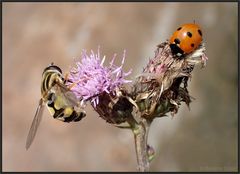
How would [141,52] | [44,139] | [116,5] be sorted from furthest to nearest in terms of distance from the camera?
[116,5] → [141,52] → [44,139]

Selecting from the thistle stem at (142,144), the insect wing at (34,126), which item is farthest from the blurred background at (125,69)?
the thistle stem at (142,144)

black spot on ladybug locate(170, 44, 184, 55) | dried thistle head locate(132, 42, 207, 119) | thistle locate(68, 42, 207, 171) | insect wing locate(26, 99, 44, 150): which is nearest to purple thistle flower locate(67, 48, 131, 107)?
thistle locate(68, 42, 207, 171)

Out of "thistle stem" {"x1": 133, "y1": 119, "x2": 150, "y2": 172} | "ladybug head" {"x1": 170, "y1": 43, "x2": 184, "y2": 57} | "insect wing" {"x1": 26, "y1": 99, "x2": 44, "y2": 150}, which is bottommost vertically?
"thistle stem" {"x1": 133, "y1": 119, "x2": 150, "y2": 172}

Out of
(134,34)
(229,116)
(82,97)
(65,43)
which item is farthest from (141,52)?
(82,97)

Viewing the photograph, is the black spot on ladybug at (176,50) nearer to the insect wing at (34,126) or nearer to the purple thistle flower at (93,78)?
the purple thistle flower at (93,78)

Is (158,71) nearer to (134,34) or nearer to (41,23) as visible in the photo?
(134,34)

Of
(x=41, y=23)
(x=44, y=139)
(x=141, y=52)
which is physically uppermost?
(x=41, y=23)

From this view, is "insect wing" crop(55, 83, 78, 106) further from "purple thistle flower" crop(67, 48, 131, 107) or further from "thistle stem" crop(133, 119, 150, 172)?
"thistle stem" crop(133, 119, 150, 172)
